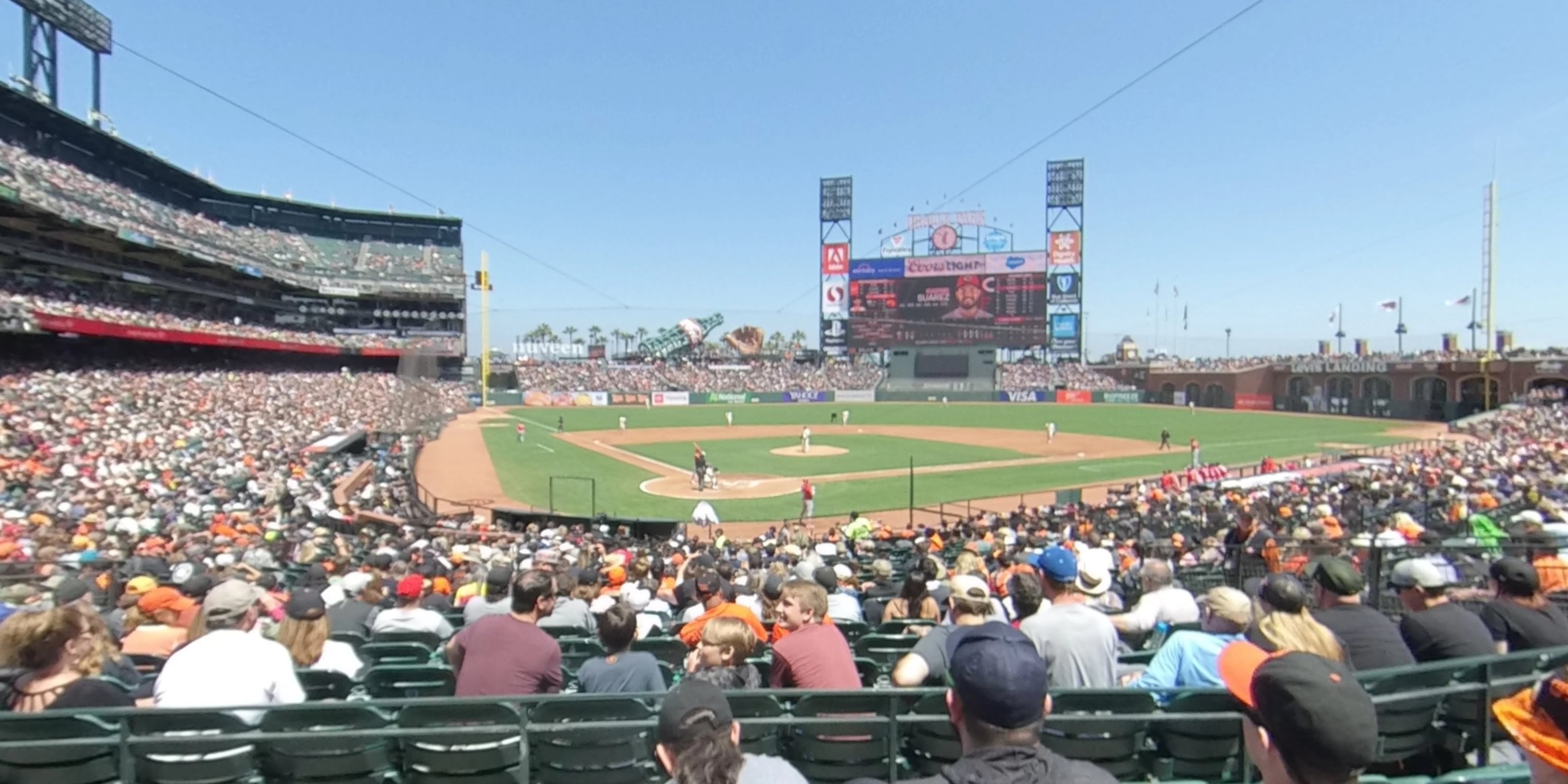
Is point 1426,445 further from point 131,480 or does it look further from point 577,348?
point 577,348

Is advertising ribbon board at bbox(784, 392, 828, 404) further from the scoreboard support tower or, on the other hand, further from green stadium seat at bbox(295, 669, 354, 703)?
green stadium seat at bbox(295, 669, 354, 703)

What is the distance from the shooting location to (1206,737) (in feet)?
13.2

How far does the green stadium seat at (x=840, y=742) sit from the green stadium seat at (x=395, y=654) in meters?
3.23

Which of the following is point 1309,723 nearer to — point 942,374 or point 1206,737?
point 1206,737

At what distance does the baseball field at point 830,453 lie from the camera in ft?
86.8

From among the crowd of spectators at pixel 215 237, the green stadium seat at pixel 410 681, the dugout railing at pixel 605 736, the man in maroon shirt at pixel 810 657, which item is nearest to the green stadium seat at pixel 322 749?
the dugout railing at pixel 605 736

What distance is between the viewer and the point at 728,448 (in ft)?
135

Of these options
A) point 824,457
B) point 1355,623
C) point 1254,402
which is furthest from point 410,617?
point 1254,402

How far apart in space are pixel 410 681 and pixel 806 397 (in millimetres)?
78167

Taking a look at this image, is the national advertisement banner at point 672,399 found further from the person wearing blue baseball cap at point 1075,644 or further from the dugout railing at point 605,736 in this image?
the person wearing blue baseball cap at point 1075,644

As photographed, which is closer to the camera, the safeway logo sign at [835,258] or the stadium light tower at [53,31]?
the stadium light tower at [53,31]

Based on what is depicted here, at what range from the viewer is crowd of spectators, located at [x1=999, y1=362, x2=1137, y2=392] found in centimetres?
8338

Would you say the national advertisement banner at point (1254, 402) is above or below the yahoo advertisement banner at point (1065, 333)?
below

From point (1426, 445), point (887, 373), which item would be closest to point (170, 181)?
point (887, 373)
